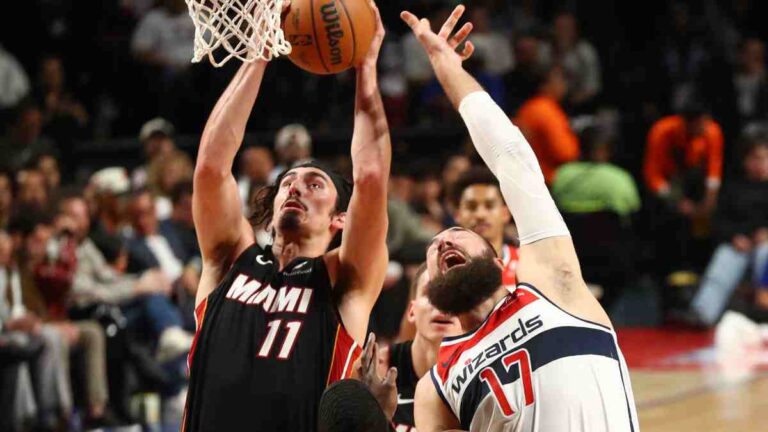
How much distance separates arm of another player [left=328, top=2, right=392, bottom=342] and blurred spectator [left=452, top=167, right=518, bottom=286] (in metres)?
1.85

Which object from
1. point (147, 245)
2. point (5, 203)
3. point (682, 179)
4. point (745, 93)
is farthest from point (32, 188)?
point (745, 93)

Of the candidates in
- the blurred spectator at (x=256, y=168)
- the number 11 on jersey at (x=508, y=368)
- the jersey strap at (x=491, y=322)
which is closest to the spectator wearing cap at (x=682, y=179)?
the blurred spectator at (x=256, y=168)

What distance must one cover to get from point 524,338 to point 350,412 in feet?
1.99

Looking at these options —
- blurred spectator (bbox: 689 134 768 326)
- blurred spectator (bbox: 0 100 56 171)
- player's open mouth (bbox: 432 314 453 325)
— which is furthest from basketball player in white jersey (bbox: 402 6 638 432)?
blurred spectator (bbox: 689 134 768 326)

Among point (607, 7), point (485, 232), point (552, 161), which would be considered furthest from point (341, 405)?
point (607, 7)

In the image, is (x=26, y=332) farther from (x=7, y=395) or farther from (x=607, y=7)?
(x=607, y=7)

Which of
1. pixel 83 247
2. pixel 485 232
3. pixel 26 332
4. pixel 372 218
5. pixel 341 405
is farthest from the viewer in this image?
pixel 83 247

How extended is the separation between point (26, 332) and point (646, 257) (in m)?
7.59

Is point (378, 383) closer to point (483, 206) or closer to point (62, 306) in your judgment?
point (483, 206)

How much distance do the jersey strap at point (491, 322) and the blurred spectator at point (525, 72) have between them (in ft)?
35.2

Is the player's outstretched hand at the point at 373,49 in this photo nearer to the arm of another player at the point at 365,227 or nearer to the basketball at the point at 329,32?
the basketball at the point at 329,32

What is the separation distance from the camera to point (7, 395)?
341 inches

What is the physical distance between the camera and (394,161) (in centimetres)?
1390

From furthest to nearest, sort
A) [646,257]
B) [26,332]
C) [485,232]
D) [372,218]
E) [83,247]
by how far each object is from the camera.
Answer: [646,257]
[83,247]
[26,332]
[485,232]
[372,218]
